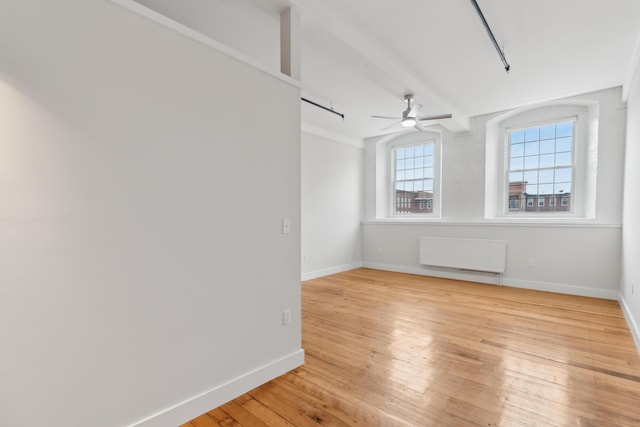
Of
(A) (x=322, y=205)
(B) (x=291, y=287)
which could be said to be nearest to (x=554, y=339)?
(B) (x=291, y=287)

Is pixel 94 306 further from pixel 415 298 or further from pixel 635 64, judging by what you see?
pixel 635 64

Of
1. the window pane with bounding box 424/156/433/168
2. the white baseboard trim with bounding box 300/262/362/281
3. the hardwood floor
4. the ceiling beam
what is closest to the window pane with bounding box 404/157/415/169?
the window pane with bounding box 424/156/433/168

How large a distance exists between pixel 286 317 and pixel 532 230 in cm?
464

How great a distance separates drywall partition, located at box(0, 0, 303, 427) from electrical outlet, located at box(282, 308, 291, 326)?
0.13m

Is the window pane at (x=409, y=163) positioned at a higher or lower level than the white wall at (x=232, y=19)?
lower

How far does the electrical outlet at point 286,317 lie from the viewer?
240 centimetres

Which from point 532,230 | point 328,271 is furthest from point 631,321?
point 328,271

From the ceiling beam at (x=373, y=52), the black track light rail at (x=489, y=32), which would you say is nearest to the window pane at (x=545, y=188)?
the ceiling beam at (x=373, y=52)

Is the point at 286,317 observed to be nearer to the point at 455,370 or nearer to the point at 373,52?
the point at 455,370

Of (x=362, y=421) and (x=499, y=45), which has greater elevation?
(x=499, y=45)

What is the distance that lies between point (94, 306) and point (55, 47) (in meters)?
1.24

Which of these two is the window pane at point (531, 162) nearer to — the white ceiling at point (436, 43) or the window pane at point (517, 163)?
the window pane at point (517, 163)

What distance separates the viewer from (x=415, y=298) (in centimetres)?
450

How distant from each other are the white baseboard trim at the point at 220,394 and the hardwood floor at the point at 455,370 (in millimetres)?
47
